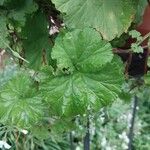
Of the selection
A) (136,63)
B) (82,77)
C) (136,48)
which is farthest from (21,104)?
(136,63)

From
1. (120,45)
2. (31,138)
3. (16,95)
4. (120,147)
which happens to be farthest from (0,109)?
(120,147)

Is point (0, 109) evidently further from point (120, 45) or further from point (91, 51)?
point (120, 45)

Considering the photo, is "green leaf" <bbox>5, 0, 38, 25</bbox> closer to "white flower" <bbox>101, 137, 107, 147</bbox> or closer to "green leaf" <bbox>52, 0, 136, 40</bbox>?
Result: "green leaf" <bbox>52, 0, 136, 40</bbox>

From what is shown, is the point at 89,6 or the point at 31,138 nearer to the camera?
the point at 89,6

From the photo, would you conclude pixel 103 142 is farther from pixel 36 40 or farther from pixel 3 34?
pixel 3 34

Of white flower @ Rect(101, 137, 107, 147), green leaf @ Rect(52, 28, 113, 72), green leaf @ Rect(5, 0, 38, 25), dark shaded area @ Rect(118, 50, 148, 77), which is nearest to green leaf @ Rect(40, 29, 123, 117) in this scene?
green leaf @ Rect(52, 28, 113, 72)

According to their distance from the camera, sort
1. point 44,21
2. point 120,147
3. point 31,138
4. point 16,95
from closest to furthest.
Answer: point 16,95 → point 44,21 → point 31,138 → point 120,147
